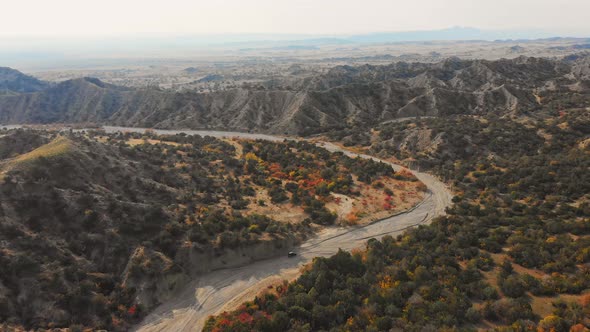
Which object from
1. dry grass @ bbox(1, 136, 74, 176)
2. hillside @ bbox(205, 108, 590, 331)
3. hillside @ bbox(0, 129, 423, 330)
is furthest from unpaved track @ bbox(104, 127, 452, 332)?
dry grass @ bbox(1, 136, 74, 176)

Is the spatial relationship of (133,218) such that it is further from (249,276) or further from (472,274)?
(472,274)

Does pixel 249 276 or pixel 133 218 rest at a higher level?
pixel 133 218

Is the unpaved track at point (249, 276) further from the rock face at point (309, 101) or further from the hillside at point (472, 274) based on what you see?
the rock face at point (309, 101)

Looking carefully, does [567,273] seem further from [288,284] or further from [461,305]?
[288,284]

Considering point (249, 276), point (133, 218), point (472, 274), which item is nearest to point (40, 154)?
point (133, 218)

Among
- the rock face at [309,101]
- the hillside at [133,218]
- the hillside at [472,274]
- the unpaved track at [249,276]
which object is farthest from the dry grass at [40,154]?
the rock face at [309,101]

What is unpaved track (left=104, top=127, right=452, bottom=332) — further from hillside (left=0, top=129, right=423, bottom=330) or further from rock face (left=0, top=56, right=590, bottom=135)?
rock face (left=0, top=56, right=590, bottom=135)
